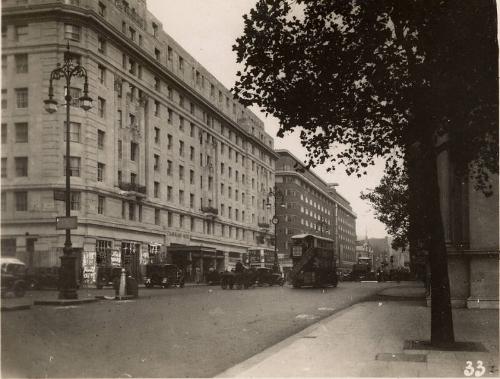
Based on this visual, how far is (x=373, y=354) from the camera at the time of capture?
28.6 feet

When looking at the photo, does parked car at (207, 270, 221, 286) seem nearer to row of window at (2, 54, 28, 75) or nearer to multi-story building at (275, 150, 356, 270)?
row of window at (2, 54, 28, 75)

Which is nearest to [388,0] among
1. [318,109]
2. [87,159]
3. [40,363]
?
[318,109]

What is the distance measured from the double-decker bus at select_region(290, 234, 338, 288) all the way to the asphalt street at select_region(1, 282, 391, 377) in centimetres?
1894

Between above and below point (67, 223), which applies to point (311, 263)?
below

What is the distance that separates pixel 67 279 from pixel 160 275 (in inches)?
647

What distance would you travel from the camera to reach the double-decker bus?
36.0m

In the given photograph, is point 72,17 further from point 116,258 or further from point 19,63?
point 116,258

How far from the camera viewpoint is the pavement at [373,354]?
7.48 meters

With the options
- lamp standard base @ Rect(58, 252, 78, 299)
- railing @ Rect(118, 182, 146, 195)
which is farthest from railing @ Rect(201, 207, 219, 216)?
lamp standard base @ Rect(58, 252, 78, 299)

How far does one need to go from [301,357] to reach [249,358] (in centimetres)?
88

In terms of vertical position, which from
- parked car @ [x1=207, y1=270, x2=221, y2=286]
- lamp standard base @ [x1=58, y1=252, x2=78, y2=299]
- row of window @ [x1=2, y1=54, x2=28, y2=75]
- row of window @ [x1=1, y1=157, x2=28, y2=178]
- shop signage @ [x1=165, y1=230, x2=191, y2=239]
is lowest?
parked car @ [x1=207, y1=270, x2=221, y2=286]

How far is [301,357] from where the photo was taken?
27.8 feet

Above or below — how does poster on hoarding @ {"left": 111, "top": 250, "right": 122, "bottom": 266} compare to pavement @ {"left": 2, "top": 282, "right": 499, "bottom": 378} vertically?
above

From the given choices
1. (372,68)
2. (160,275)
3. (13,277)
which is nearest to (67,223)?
(13,277)
